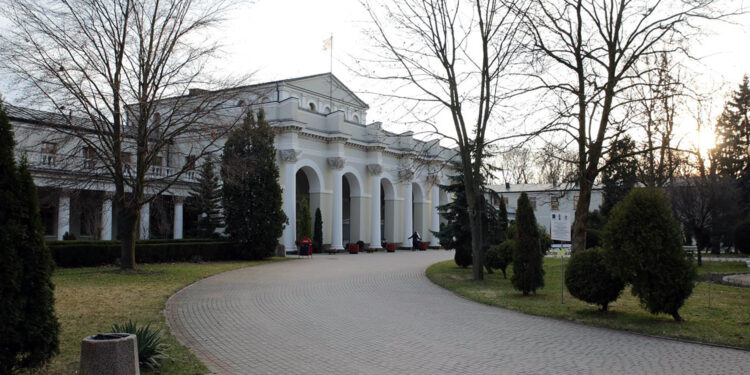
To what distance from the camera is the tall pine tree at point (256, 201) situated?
29391 millimetres

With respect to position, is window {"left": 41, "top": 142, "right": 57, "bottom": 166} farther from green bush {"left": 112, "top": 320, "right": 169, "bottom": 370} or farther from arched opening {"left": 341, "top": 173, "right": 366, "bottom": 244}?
arched opening {"left": 341, "top": 173, "right": 366, "bottom": 244}

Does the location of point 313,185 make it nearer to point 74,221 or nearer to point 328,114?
point 328,114

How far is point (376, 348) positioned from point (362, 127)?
121 ft

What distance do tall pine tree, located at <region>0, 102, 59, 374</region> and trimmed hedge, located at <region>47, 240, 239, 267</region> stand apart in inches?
666

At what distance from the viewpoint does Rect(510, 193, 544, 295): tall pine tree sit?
14.4m

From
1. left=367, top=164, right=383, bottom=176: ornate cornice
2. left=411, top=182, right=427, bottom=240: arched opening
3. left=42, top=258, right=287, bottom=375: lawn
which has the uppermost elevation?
left=367, top=164, right=383, bottom=176: ornate cornice

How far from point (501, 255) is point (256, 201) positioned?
15.3 metres

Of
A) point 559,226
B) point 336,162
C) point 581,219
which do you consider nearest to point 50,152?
point 559,226

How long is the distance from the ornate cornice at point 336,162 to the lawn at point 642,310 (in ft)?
74.4

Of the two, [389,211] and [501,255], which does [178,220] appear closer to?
[389,211]

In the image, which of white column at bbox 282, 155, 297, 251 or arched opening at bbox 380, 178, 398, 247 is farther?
arched opening at bbox 380, 178, 398, 247

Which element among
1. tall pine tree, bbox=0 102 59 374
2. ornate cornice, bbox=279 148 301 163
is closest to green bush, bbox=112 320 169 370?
tall pine tree, bbox=0 102 59 374

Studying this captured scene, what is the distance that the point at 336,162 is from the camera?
40312mm

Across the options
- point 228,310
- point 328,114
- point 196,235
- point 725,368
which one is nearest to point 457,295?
point 228,310
